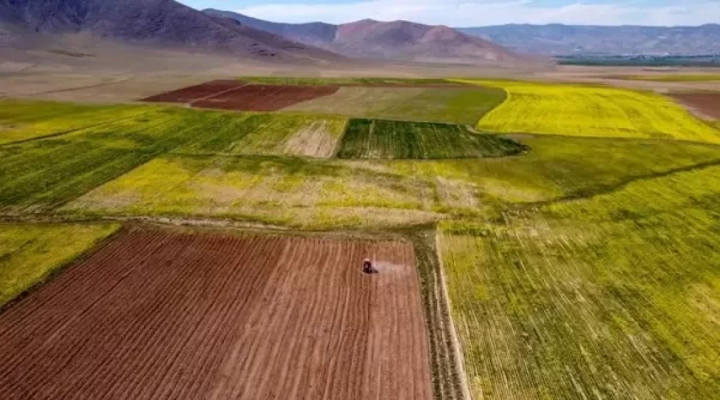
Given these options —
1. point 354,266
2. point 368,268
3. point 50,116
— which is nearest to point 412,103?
point 50,116

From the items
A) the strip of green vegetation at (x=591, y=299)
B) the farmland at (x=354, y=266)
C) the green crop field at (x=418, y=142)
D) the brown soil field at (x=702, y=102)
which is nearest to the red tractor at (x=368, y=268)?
the farmland at (x=354, y=266)

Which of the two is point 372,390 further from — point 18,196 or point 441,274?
point 18,196

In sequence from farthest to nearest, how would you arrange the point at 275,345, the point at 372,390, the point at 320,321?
the point at 320,321 → the point at 275,345 → the point at 372,390

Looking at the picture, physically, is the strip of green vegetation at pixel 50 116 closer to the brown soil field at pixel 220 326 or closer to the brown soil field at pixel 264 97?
the brown soil field at pixel 264 97

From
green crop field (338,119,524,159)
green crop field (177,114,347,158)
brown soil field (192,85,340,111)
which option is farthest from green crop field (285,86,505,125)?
green crop field (177,114,347,158)

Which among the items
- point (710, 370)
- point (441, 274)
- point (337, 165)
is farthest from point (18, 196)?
point (710, 370)
